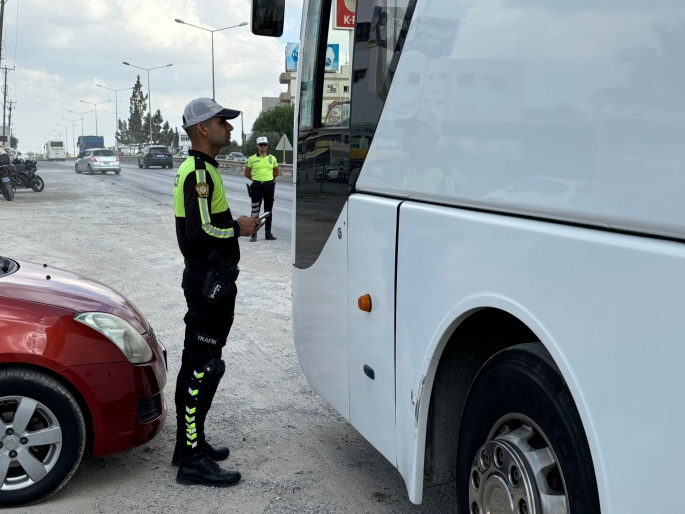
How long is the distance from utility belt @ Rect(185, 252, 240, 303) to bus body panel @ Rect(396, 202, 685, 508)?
59.4 inches

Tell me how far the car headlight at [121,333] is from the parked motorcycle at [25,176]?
25369 mm

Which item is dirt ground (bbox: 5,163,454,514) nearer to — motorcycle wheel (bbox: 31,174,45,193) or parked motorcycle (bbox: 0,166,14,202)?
parked motorcycle (bbox: 0,166,14,202)

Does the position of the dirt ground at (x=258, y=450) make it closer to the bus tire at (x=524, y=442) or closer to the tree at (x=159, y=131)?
the bus tire at (x=524, y=442)

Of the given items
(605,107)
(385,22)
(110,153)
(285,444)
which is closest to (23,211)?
(285,444)

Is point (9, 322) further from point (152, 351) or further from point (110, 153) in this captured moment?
point (110, 153)

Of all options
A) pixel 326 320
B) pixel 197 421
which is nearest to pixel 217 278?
pixel 326 320

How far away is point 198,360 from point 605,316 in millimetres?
2519

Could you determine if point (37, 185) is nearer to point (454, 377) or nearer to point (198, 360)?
point (198, 360)

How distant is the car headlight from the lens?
12.8 feet

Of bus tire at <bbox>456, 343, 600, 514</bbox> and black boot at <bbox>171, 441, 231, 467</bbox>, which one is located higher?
bus tire at <bbox>456, 343, 600, 514</bbox>

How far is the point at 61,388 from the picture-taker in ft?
12.1

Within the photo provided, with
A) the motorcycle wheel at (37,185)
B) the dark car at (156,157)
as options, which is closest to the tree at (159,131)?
the dark car at (156,157)

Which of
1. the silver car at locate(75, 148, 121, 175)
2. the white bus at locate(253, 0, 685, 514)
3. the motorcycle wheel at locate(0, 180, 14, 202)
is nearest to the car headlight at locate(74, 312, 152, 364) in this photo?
the white bus at locate(253, 0, 685, 514)

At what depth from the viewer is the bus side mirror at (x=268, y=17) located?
14.8 feet
